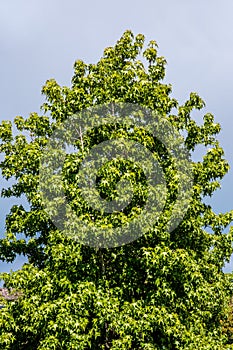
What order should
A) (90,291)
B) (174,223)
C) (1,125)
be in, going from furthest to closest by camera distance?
(1,125)
(174,223)
(90,291)

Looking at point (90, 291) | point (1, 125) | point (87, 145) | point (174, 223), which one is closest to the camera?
point (90, 291)

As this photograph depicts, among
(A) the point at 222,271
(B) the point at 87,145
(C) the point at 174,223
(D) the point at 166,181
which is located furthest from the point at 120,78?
(A) the point at 222,271

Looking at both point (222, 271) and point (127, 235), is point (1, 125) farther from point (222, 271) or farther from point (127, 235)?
point (222, 271)

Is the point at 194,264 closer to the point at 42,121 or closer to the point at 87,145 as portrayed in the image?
the point at 87,145

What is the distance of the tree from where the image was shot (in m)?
17.2

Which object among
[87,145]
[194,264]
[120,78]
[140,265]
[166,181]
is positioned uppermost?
[120,78]

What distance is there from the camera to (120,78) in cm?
2081

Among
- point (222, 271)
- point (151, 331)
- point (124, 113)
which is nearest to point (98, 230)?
point (151, 331)

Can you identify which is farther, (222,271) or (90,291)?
(222,271)

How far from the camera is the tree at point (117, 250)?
56.4ft

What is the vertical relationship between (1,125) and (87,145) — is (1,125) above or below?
above

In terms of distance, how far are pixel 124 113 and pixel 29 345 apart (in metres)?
10.6

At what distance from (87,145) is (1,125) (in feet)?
14.4

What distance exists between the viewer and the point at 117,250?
61.0 ft
